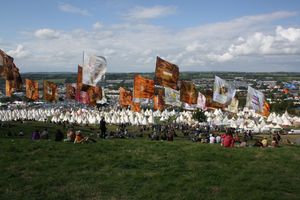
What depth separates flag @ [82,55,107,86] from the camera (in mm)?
26094

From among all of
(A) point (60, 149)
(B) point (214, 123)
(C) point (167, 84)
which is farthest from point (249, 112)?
(A) point (60, 149)

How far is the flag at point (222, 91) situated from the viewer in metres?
37.6

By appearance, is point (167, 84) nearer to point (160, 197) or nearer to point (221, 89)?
point (221, 89)

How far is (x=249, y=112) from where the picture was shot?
106625 mm

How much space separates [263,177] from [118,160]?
575 centimetres

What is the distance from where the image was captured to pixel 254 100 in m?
40.5

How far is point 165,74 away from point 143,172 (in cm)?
1787

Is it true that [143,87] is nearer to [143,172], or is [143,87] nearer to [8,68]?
[8,68]

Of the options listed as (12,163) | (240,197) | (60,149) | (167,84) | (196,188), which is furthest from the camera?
(167,84)

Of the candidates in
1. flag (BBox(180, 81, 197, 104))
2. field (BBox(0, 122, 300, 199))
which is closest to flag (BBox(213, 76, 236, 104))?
flag (BBox(180, 81, 197, 104))

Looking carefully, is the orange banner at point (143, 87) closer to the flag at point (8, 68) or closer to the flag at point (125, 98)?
the flag at point (8, 68)

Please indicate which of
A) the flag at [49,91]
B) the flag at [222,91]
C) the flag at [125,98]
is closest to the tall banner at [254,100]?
the flag at [222,91]

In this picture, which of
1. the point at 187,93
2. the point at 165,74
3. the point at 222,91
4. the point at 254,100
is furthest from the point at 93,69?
the point at 254,100

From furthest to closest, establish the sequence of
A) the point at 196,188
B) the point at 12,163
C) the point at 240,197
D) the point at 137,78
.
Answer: the point at 137,78, the point at 12,163, the point at 196,188, the point at 240,197
